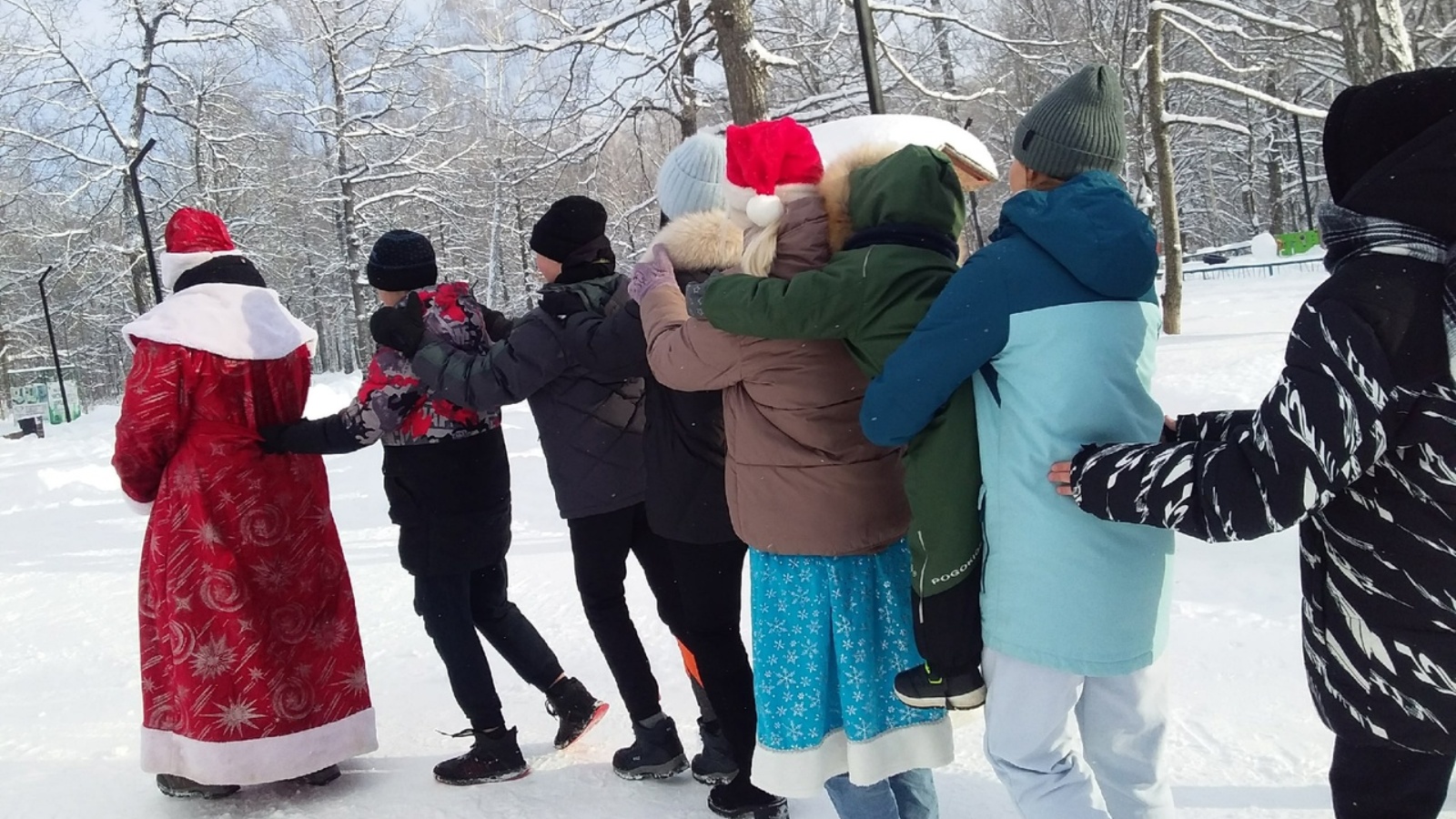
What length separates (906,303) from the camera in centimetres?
214

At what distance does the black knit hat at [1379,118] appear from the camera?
1.66 meters

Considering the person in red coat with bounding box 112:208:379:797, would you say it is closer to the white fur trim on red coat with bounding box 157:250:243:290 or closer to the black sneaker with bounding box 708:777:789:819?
the white fur trim on red coat with bounding box 157:250:243:290

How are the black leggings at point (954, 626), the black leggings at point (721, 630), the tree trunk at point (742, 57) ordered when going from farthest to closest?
the tree trunk at point (742, 57) < the black leggings at point (721, 630) < the black leggings at point (954, 626)

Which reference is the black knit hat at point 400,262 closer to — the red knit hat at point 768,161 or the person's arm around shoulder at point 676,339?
the person's arm around shoulder at point 676,339

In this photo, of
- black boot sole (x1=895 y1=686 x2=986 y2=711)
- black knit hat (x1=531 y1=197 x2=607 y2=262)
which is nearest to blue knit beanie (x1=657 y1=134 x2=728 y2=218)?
black knit hat (x1=531 y1=197 x2=607 y2=262)

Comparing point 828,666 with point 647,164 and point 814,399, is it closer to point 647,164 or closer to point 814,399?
point 814,399

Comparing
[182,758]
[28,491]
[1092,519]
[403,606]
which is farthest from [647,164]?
[1092,519]

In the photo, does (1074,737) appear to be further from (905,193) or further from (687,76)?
(687,76)

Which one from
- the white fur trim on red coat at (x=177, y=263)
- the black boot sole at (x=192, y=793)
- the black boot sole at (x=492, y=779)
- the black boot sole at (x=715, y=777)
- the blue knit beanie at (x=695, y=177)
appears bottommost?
the black boot sole at (x=715, y=777)

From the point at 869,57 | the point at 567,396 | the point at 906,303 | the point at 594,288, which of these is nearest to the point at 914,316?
the point at 906,303

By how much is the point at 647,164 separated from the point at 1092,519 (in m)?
12.8

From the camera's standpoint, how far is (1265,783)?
2.68 meters

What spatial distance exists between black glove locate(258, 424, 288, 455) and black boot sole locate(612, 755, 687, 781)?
1.49 metres

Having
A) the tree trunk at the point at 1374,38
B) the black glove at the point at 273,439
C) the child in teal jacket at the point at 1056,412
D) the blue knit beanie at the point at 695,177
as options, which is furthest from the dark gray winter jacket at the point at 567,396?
the tree trunk at the point at 1374,38
